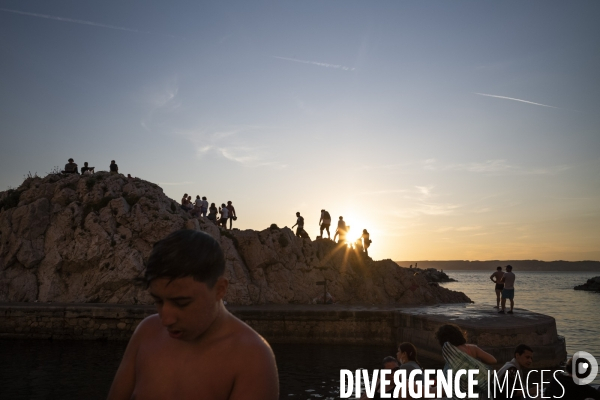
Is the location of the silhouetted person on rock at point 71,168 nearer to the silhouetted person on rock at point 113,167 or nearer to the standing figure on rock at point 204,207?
the silhouetted person on rock at point 113,167

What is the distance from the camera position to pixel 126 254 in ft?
67.7

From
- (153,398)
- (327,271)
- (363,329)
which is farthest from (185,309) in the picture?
(327,271)

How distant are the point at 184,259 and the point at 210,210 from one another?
1007 inches

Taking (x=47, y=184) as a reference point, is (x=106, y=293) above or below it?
below

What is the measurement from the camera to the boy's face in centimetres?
151

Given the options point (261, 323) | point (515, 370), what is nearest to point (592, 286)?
point (261, 323)

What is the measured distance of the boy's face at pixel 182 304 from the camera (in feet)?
4.96

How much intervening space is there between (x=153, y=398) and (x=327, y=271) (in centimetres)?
2188

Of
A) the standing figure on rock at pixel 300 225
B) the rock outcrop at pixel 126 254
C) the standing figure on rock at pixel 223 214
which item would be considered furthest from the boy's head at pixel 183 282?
the standing figure on rock at pixel 223 214

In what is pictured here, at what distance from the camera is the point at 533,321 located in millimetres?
13258

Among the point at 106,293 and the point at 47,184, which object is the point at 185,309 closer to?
the point at 106,293

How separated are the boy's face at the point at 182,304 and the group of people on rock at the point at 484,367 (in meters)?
4.57

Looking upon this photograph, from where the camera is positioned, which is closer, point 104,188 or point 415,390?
point 415,390

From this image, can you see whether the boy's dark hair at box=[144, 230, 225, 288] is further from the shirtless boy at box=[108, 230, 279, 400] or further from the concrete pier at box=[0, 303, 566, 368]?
the concrete pier at box=[0, 303, 566, 368]
